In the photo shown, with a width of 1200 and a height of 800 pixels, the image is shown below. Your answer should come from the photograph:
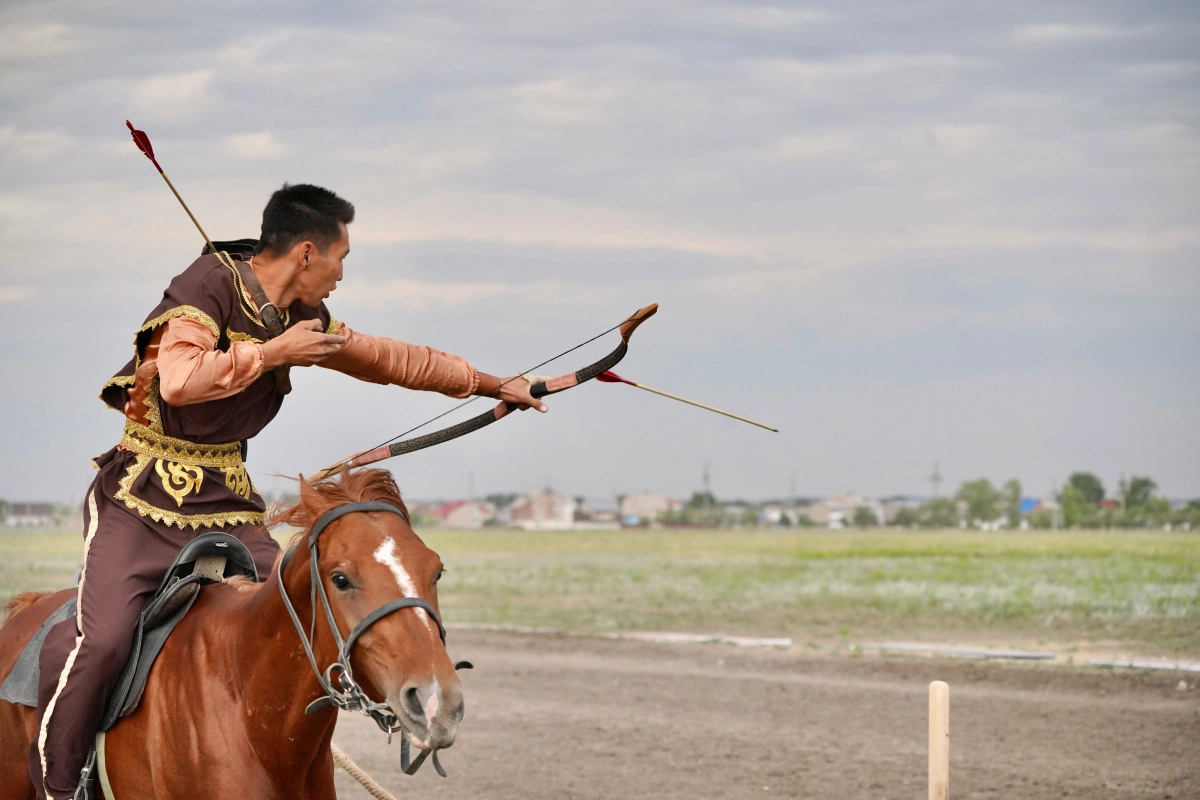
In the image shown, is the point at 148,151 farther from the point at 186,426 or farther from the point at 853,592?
the point at 853,592

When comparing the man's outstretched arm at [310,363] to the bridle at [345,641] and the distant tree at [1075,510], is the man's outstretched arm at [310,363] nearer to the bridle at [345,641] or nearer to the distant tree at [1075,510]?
the bridle at [345,641]

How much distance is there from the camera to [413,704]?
3.08m

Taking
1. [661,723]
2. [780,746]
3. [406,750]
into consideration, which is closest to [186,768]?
[406,750]

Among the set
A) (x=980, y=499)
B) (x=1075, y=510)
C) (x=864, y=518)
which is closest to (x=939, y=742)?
(x=1075, y=510)

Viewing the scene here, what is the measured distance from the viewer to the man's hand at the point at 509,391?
176 inches

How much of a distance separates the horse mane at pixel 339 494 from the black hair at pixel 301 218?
2.91 ft

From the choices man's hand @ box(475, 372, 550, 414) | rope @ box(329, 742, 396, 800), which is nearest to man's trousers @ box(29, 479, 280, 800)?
man's hand @ box(475, 372, 550, 414)

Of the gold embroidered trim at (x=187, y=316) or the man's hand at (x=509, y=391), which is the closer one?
the gold embroidered trim at (x=187, y=316)

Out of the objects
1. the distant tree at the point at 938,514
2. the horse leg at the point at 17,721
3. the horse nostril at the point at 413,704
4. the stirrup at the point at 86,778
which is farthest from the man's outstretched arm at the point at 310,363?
the distant tree at the point at 938,514

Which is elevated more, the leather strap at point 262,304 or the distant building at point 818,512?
the leather strap at point 262,304

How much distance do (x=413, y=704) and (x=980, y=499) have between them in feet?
410

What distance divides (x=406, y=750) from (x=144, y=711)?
128 centimetres

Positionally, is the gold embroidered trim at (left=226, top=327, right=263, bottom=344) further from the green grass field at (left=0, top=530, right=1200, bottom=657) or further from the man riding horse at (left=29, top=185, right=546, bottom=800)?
the green grass field at (left=0, top=530, right=1200, bottom=657)

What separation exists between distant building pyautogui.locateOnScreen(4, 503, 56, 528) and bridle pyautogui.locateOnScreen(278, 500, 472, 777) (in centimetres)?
8854
